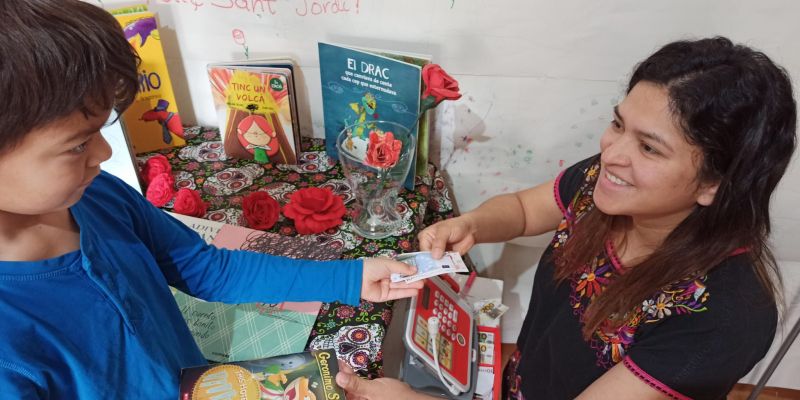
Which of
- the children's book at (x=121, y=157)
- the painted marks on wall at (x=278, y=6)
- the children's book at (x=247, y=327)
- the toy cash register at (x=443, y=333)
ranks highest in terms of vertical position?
the painted marks on wall at (x=278, y=6)

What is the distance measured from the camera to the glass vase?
3.83ft

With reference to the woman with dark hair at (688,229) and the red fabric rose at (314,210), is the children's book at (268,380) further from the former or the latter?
the red fabric rose at (314,210)

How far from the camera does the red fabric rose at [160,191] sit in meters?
1.23

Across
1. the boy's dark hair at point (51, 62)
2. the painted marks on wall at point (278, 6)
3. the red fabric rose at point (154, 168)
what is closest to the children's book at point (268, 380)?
the boy's dark hair at point (51, 62)

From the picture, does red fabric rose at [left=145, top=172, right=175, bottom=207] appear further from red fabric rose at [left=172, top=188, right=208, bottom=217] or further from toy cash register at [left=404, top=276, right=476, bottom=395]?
toy cash register at [left=404, top=276, right=476, bottom=395]

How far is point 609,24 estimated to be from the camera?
1.19m

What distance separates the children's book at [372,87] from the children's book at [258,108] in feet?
0.35

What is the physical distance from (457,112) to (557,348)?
719mm

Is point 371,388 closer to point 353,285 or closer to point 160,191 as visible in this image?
point 353,285

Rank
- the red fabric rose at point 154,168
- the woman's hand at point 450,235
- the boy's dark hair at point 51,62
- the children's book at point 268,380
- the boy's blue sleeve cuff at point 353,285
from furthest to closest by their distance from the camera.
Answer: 1. the red fabric rose at point 154,168
2. the woman's hand at point 450,235
3. the boy's blue sleeve cuff at point 353,285
4. the children's book at point 268,380
5. the boy's dark hair at point 51,62

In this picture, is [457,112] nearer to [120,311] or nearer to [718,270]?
[718,270]

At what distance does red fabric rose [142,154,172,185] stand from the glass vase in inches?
18.8

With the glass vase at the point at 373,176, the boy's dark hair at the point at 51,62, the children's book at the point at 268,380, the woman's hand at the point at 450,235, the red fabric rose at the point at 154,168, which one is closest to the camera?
the boy's dark hair at the point at 51,62

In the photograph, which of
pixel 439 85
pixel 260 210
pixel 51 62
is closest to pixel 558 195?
pixel 439 85
